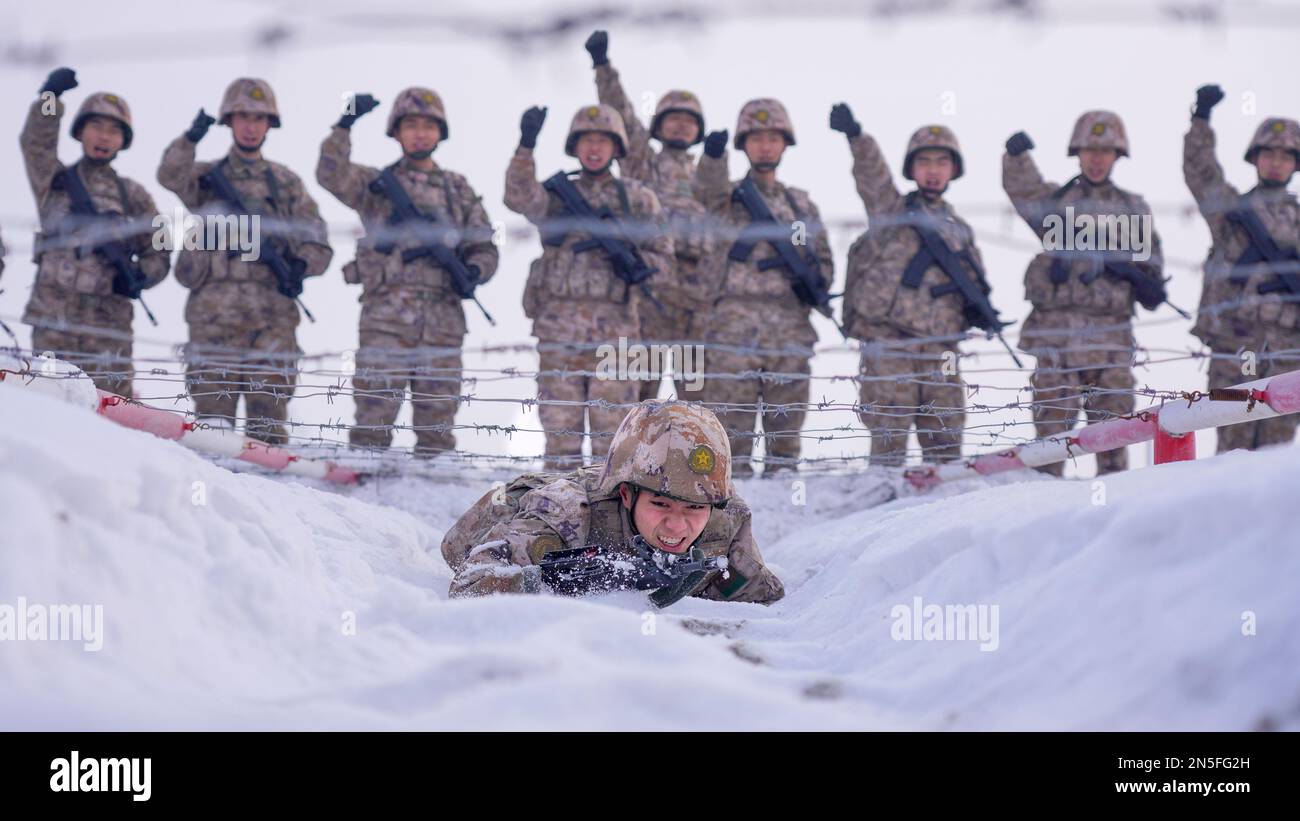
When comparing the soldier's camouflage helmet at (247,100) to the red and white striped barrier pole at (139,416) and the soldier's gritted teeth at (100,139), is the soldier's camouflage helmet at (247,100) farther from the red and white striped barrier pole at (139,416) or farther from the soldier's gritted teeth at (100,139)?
the red and white striped barrier pole at (139,416)

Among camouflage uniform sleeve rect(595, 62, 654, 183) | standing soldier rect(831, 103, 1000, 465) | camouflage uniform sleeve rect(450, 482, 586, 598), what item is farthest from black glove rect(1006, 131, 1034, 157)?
camouflage uniform sleeve rect(450, 482, 586, 598)

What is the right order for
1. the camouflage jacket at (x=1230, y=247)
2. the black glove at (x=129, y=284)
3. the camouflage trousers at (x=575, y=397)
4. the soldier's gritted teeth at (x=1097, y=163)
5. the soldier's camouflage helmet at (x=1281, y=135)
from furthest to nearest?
the soldier's camouflage helmet at (x=1281, y=135)
the camouflage jacket at (x=1230, y=247)
the soldier's gritted teeth at (x=1097, y=163)
the black glove at (x=129, y=284)
the camouflage trousers at (x=575, y=397)

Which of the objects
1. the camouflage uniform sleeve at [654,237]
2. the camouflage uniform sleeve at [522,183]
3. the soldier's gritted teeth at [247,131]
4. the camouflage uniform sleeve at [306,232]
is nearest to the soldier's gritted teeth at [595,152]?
the camouflage uniform sleeve at [654,237]

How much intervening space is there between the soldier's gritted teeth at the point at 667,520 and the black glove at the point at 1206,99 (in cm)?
643

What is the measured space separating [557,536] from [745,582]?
26.3 inches

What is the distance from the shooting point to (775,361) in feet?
27.8

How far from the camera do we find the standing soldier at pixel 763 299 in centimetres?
833

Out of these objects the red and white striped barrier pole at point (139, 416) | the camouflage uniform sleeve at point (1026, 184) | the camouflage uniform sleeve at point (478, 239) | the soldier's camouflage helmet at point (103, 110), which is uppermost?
the soldier's camouflage helmet at point (103, 110)

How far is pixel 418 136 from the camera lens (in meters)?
8.52

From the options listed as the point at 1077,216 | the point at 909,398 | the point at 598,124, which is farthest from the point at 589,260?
the point at 1077,216

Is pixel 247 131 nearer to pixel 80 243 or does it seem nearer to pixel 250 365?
pixel 80 243

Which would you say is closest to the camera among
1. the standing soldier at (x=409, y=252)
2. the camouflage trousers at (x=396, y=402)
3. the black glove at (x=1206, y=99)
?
the camouflage trousers at (x=396, y=402)
